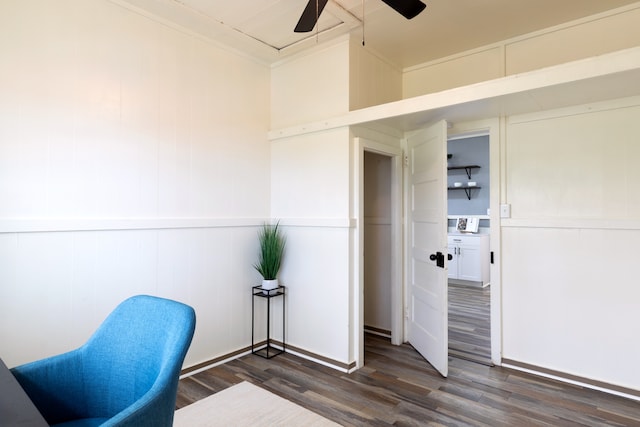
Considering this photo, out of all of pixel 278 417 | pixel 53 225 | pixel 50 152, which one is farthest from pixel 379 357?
pixel 50 152

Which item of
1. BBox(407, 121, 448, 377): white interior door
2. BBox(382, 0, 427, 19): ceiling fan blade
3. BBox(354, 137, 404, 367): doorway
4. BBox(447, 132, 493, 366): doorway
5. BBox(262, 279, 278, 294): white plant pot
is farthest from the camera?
BBox(447, 132, 493, 366): doorway

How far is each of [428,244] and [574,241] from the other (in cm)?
106

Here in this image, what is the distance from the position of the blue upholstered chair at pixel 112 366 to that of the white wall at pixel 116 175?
1.09 meters

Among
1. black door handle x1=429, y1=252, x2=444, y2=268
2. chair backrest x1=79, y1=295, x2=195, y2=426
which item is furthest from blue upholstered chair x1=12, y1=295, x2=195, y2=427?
black door handle x1=429, y1=252, x2=444, y2=268

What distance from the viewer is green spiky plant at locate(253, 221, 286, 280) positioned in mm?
3291

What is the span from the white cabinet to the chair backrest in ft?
18.3

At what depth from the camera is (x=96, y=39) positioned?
94.7 inches

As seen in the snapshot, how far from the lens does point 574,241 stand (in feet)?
8.84

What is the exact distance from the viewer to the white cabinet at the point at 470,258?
6090 millimetres

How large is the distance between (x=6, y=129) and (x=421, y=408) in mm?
3040

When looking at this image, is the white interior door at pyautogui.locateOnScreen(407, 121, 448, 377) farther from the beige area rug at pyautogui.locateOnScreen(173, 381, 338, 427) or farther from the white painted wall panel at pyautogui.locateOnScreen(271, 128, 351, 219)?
the beige area rug at pyautogui.locateOnScreen(173, 381, 338, 427)

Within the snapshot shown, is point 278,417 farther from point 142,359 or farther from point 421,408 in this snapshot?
point 142,359

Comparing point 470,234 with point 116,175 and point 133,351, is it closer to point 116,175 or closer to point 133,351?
point 116,175

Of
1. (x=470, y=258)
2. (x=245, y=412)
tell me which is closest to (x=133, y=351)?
(x=245, y=412)
